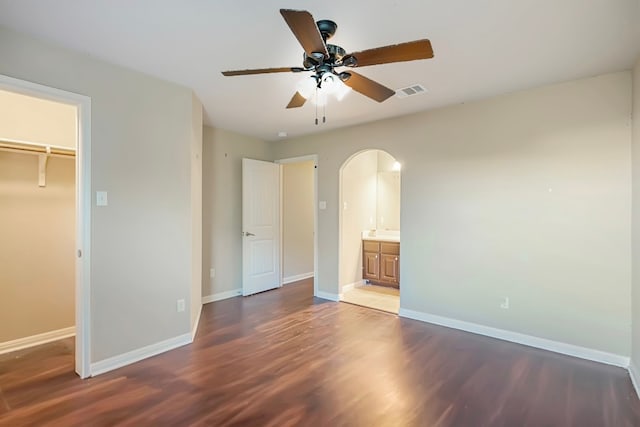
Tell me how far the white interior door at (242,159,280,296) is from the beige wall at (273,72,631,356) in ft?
6.70

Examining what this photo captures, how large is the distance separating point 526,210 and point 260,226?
3684 millimetres

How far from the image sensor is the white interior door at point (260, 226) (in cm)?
514

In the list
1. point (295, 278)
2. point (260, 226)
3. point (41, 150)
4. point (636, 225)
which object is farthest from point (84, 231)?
point (636, 225)

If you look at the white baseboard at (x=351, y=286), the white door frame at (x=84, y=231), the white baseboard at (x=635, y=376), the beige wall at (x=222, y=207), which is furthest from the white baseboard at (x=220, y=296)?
the white baseboard at (x=635, y=376)

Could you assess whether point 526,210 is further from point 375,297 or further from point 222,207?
point 222,207

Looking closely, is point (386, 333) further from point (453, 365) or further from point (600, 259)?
point (600, 259)

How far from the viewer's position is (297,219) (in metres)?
6.20

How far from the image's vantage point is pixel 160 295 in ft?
10.1

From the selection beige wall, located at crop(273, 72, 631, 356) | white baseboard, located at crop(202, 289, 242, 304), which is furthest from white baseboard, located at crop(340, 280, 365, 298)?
white baseboard, located at crop(202, 289, 242, 304)

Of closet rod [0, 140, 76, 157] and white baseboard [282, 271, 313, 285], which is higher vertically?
closet rod [0, 140, 76, 157]

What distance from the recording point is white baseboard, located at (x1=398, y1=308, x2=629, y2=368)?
114 inches

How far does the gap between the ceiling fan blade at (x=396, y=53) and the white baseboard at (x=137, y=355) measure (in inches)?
116

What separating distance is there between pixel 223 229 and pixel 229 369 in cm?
259

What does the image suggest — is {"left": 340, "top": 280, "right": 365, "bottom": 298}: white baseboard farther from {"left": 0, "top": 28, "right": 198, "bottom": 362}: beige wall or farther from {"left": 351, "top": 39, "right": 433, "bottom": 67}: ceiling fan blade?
{"left": 351, "top": 39, "right": 433, "bottom": 67}: ceiling fan blade
